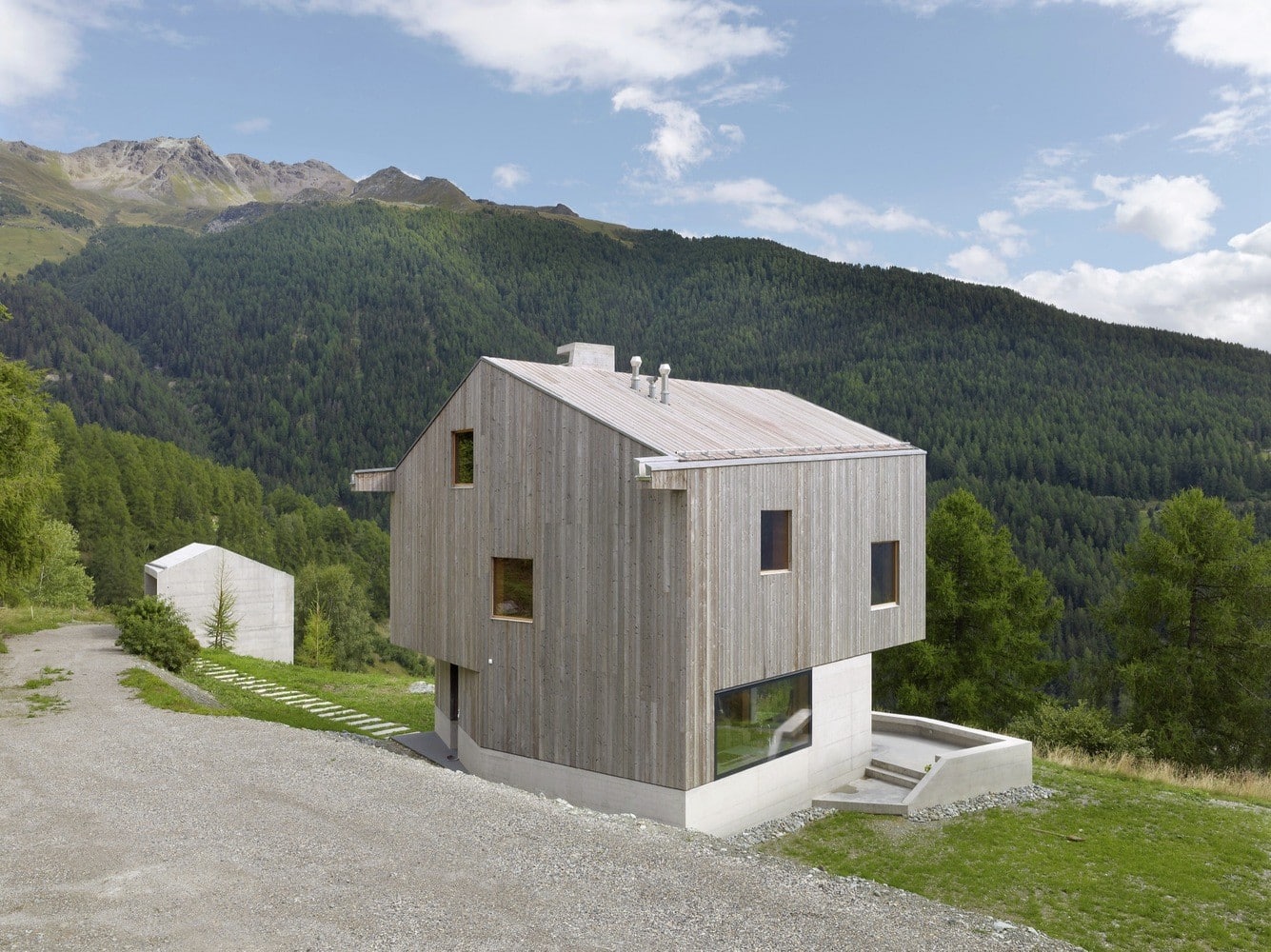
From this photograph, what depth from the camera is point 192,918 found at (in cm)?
762

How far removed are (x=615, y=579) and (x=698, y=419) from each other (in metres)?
3.89

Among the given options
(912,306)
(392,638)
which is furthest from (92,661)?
(912,306)

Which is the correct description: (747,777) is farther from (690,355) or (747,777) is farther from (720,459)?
(690,355)

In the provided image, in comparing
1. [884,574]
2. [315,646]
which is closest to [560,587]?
[884,574]

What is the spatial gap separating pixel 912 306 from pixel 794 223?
52519mm

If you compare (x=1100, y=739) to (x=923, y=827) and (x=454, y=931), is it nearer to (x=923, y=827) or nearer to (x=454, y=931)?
(x=923, y=827)

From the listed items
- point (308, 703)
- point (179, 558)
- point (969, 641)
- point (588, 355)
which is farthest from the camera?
point (179, 558)

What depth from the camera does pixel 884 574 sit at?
17.9m

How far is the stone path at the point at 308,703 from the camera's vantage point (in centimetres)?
2147

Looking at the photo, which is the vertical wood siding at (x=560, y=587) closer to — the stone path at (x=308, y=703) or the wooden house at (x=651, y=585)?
the wooden house at (x=651, y=585)

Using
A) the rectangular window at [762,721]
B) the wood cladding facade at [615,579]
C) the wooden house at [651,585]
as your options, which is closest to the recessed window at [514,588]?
the wooden house at [651,585]

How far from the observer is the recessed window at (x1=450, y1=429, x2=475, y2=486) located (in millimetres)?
16453

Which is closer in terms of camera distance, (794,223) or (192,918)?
(192,918)

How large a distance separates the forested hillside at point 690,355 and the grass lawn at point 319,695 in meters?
73.6
